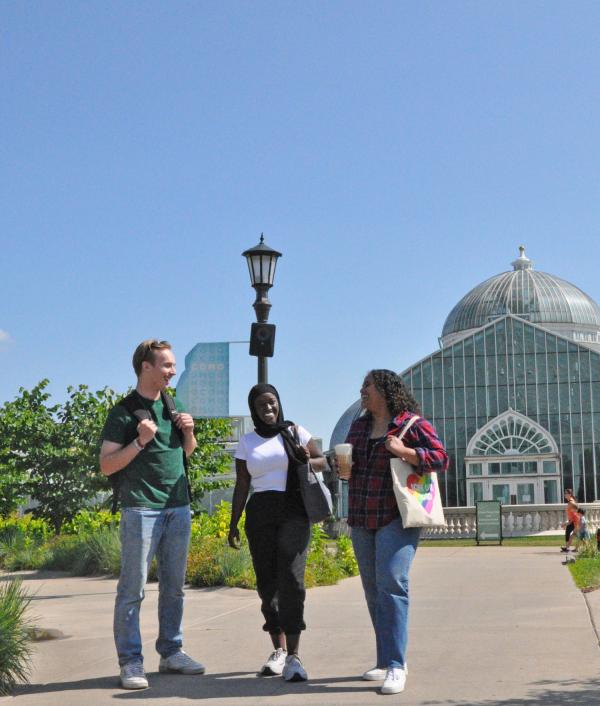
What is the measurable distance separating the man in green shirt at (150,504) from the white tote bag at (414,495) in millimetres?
1300

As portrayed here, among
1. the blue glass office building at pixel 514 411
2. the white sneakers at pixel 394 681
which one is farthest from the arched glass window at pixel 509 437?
the white sneakers at pixel 394 681

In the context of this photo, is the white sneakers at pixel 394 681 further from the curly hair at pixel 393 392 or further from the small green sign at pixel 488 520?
the small green sign at pixel 488 520

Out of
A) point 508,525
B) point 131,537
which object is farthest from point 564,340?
point 131,537

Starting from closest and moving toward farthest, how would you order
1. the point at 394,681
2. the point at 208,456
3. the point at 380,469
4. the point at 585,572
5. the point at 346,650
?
the point at 394,681
the point at 380,469
the point at 346,650
the point at 585,572
the point at 208,456

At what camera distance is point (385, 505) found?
6.46m

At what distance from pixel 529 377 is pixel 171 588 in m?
45.5

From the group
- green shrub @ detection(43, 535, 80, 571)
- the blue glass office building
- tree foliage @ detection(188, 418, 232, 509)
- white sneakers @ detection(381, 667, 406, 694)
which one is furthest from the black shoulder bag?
the blue glass office building

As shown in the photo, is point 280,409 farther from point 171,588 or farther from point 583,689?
point 583,689

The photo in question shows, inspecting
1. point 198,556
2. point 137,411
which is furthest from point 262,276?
point 137,411

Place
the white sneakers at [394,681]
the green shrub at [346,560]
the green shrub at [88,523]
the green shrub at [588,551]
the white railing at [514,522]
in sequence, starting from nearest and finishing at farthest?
the white sneakers at [394,681] < the green shrub at [346,560] < the green shrub at [588,551] < the green shrub at [88,523] < the white railing at [514,522]

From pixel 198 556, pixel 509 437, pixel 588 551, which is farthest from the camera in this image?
pixel 509 437

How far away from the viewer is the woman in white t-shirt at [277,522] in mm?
6629

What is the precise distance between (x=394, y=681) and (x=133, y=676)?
1.51 m

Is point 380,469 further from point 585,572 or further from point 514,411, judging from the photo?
point 514,411
